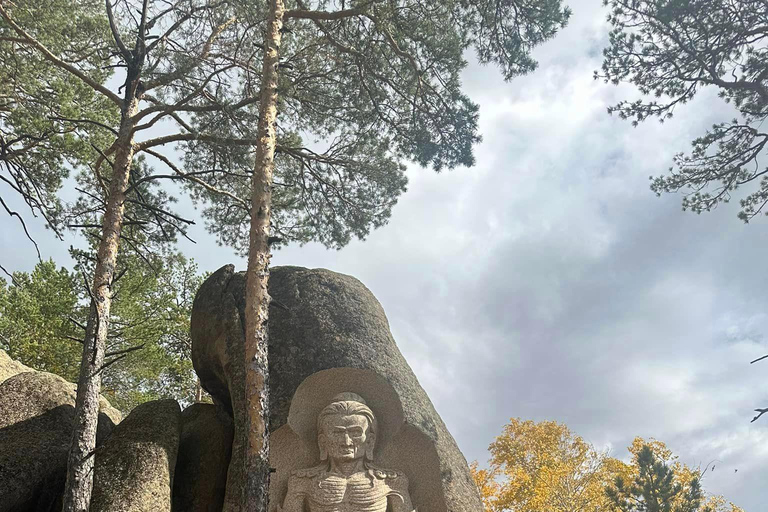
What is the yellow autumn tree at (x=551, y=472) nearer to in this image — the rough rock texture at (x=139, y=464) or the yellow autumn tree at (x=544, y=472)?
the yellow autumn tree at (x=544, y=472)

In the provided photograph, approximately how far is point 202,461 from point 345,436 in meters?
2.15

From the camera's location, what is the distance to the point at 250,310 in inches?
252

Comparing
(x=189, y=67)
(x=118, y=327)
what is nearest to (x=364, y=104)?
(x=189, y=67)

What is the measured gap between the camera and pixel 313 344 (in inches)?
317

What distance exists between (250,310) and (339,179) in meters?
4.97

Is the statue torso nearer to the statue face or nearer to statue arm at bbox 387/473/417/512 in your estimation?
statue arm at bbox 387/473/417/512

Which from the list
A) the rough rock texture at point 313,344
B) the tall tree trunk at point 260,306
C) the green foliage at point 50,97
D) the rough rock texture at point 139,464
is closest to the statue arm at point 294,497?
the rough rock texture at point 313,344

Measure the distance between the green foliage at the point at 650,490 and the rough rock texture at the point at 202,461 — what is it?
10.6 meters

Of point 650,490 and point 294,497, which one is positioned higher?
point 650,490

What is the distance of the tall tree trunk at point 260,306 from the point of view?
18.9 feet

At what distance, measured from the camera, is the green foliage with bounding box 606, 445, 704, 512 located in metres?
14.9

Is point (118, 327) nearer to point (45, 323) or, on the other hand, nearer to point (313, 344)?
point (45, 323)

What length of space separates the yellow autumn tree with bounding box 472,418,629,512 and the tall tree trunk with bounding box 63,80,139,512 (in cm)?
1375

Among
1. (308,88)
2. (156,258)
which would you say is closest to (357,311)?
(308,88)
